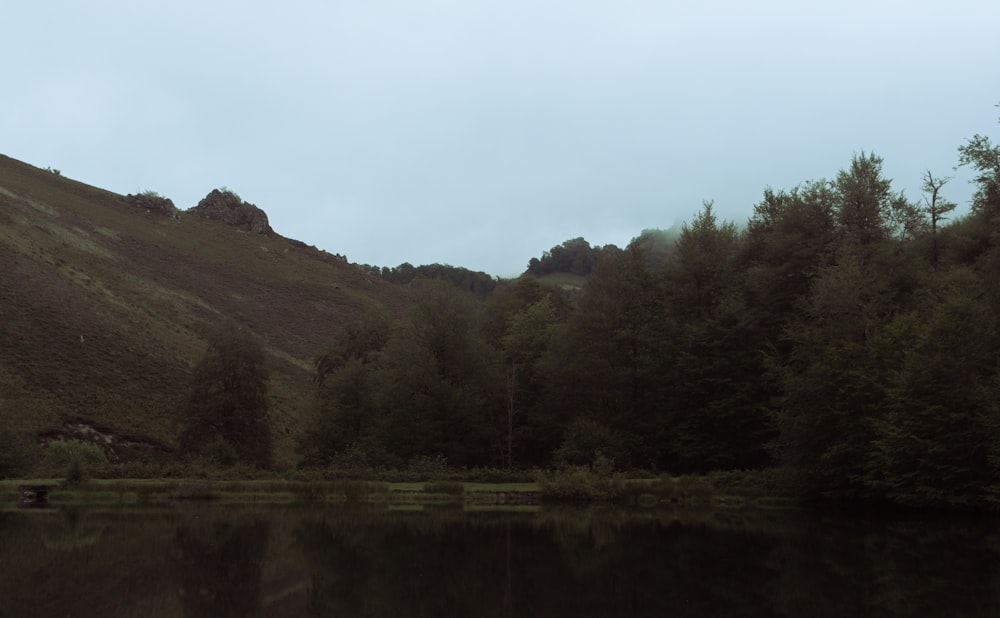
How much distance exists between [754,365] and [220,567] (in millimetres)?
37136

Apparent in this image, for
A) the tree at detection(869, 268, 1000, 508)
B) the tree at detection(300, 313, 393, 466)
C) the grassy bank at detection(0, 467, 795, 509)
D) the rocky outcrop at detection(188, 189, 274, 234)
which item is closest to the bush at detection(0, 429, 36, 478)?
the grassy bank at detection(0, 467, 795, 509)

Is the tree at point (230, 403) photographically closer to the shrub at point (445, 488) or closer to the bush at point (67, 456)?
the bush at point (67, 456)

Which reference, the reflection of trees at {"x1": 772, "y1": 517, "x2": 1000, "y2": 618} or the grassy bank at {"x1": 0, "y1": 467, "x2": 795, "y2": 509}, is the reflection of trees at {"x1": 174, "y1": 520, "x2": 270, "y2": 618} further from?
the grassy bank at {"x1": 0, "y1": 467, "x2": 795, "y2": 509}

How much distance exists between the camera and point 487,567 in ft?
57.7

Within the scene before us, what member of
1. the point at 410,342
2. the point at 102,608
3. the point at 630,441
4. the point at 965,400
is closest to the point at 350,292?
the point at 410,342

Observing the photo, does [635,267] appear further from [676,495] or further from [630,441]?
[676,495]

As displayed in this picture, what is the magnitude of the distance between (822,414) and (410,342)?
27.3m

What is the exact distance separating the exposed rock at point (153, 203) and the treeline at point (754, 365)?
293 ft

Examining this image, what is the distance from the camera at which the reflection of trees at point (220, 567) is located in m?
13.1

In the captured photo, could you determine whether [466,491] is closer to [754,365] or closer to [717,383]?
[717,383]

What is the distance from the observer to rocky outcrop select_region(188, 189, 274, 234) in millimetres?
147625

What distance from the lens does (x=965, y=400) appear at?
29828mm

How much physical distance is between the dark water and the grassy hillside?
2932 cm

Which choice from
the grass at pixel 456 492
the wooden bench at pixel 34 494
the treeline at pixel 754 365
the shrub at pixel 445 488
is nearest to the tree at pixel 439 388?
the treeline at pixel 754 365
